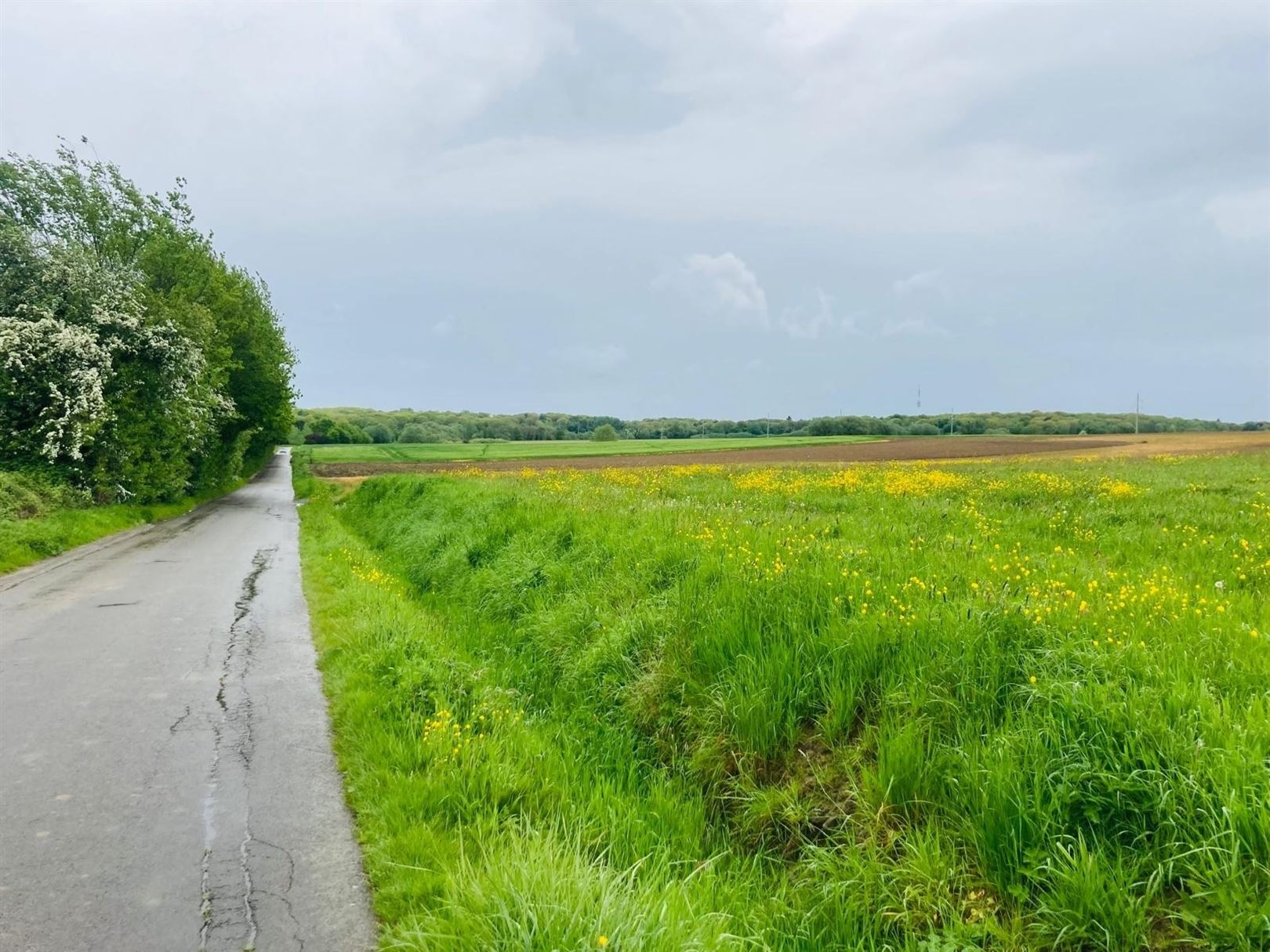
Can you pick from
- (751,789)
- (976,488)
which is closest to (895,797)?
(751,789)

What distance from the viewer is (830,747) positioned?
4.71m

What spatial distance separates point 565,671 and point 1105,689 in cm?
475

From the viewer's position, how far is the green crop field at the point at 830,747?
312cm

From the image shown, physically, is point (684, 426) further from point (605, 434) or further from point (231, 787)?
point (231, 787)

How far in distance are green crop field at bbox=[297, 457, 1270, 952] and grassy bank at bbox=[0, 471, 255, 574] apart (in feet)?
34.0

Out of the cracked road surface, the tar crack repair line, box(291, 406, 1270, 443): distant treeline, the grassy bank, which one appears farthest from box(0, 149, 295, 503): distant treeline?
box(291, 406, 1270, 443): distant treeline

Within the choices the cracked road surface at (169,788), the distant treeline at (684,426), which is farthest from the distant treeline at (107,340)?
the distant treeline at (684,426)

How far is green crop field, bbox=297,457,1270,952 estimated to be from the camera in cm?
312

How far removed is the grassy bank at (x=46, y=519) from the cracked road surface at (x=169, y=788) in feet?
18.2

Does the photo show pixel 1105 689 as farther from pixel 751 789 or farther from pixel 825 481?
pixel 825 481

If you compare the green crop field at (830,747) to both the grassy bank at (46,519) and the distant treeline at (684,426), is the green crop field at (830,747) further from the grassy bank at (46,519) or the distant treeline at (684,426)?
the distant treeline at (684,426)

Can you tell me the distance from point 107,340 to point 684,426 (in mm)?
109292

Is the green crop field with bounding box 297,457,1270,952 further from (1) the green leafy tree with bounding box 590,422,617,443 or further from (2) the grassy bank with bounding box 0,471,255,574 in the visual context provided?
(1) the green leafy tree with bounding box 590,422,617,443

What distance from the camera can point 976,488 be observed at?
15.6 meters
